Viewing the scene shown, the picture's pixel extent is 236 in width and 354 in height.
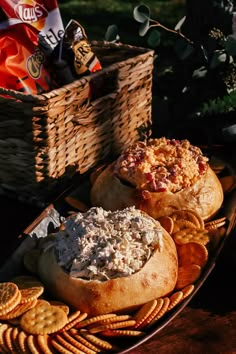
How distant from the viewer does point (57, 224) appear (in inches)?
49.1

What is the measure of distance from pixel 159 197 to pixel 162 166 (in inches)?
3.4

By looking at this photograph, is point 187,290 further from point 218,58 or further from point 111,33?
point 111,33

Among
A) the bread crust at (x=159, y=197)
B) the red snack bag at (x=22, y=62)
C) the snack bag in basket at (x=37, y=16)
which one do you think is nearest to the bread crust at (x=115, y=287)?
the bread crust at (x=159, y=197)

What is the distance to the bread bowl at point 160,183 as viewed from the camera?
1.21 m

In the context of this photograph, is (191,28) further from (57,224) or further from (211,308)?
(211,308)

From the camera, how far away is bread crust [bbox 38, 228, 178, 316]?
0.98 meters

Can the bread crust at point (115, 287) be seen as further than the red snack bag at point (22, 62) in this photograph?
No

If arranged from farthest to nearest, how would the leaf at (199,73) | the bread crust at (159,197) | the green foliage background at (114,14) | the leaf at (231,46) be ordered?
the green foliage background at (114,14), the leaf at (199,73), the leaf at (231,46), the bread crust at (159,197)

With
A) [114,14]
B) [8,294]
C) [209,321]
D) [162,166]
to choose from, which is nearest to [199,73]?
[162,166]

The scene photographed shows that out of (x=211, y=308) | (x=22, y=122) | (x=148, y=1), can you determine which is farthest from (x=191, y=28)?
(x=148, y=1)

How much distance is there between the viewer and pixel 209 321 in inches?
42.9

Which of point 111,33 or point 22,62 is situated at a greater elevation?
point 22,62

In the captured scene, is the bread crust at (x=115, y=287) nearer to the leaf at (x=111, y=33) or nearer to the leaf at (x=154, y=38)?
the leaf at (x=154, y=38)

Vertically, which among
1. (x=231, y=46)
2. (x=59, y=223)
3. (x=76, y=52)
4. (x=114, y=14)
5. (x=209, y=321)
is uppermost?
(x=76, y=52)
